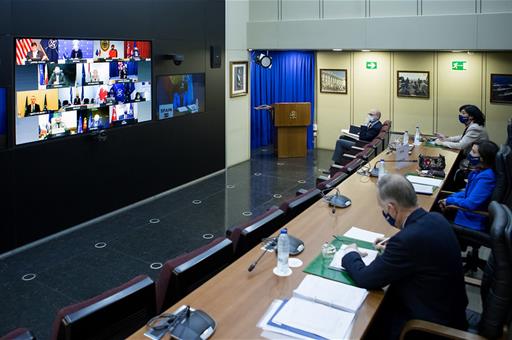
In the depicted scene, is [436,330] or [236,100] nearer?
[436,330]

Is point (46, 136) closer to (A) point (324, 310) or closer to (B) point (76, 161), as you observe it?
(B) point (76, 161)

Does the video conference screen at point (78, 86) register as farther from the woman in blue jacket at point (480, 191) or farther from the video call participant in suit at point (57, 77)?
the woman in blue jacket at point (480, 191)

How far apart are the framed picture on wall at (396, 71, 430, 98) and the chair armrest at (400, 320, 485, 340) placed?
825cm

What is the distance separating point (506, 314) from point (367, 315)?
67 cm

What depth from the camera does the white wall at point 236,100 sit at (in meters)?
9.16

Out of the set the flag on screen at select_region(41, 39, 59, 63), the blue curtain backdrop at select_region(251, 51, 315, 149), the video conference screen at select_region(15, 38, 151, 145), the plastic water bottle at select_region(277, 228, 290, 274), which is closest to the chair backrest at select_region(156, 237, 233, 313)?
the plastic water bottle at select_region(277, 228, 290, 274)

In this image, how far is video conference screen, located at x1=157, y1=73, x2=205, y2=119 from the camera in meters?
7.42

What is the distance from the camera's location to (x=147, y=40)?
698cm

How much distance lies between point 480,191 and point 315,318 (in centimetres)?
253

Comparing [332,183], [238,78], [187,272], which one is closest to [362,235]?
[187,272]

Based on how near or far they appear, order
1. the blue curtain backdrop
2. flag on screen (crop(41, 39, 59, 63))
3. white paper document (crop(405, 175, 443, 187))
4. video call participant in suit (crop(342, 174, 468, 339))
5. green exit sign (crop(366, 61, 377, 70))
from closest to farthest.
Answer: video call participant in suit (crop(342, 174, 468, 339)) → white paper document (crop(405, 175, 443, 187)) → flag on screen (crop(41, 39, 59, 63)) → green exit sign (crop(366, 61, 377, 70)) → the blue curtain backdrop

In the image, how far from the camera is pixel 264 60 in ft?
33.6

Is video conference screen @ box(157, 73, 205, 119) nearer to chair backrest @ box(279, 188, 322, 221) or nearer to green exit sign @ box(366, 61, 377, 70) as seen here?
chair backrest @ box(279, 188, 322, 221)

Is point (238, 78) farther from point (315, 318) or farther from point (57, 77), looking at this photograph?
point (315, 318)
